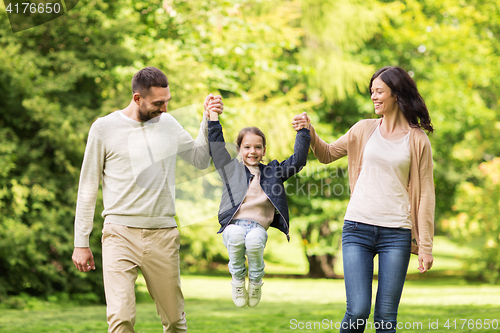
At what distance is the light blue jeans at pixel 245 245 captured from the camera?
3.71 metres

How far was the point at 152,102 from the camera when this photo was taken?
3525mm

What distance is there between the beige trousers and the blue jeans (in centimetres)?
123

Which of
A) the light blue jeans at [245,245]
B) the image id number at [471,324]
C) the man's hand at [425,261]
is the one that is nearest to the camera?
the man's hand at [425,261]

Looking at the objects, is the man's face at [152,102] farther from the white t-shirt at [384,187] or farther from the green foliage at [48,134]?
the green foliage at [48,134]

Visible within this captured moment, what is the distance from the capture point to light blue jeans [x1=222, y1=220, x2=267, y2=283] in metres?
3.71

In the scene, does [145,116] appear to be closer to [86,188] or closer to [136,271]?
[86,188]

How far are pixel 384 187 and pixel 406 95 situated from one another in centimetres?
71

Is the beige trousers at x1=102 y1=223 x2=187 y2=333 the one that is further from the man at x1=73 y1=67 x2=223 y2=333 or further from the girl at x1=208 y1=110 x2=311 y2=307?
the girl at x1=208 y1=110 x2=311 y2=307

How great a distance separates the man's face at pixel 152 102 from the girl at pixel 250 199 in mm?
422

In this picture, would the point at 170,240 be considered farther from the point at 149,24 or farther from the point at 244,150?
the point at 149,24
